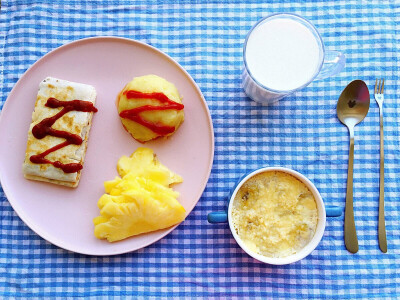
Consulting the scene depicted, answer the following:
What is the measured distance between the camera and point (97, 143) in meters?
1.53

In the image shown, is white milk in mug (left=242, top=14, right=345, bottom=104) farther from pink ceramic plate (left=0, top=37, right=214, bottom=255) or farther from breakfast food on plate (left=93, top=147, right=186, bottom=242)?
breakfast food on plate (left=93, top=147, right=186, bottom=242)

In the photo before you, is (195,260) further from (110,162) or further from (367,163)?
(367,163)

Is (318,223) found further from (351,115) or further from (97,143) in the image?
(97,143)

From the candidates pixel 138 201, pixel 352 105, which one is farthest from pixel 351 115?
pixel 138 201

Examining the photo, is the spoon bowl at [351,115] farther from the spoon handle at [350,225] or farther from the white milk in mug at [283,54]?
the white milk in mug at [283,54]

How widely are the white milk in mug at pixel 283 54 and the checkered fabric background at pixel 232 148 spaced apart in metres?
0.22

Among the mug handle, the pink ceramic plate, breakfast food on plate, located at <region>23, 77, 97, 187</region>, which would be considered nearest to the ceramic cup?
the pink ceramic plate

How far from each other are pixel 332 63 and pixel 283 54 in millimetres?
239

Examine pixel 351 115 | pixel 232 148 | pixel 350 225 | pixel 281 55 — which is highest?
pixel 281 55

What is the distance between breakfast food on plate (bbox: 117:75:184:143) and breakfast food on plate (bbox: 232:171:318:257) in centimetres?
35

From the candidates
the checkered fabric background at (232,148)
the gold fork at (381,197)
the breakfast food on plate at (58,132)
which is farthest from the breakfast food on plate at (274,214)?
the breakfast food on plate at (58,132)

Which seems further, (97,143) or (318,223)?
(97,143)

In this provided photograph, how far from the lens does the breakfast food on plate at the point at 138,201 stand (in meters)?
1.43

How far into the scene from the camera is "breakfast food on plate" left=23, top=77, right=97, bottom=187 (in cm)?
147
